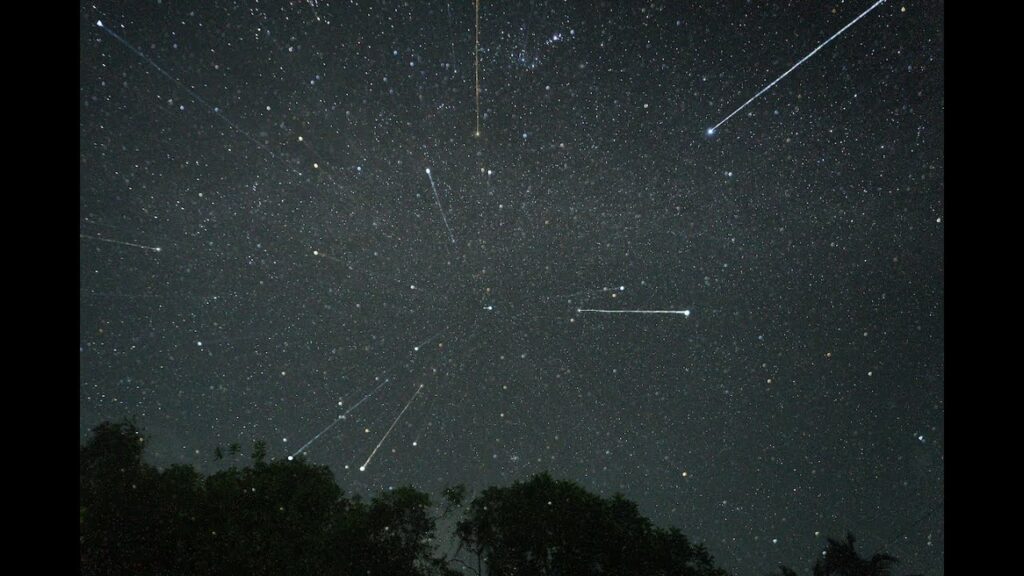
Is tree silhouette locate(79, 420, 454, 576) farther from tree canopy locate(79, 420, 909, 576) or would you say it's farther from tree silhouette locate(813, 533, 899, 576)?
tree silhouette locate(813, 533, 899, 576)

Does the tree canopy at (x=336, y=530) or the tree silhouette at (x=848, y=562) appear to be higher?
the tree canopy at (x=336, y=530)

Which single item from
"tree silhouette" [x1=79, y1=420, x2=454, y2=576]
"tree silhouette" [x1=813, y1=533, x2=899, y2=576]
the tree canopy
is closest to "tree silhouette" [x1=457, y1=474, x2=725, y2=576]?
the tree canopy

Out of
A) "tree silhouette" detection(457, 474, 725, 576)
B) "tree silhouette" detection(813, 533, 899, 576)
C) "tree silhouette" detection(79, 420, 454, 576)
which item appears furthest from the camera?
"tree silhouette" detection(813, 533, 899, 576)

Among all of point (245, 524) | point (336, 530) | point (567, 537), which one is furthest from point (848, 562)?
point (245, 524)

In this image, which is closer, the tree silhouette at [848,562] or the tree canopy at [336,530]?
the tree canopy at [336,530]

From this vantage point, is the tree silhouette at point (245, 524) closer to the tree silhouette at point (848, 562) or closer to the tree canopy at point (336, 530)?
the tree canopy at point (336, 530)

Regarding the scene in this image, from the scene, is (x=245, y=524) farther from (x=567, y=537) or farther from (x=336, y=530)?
(x=567, y=537)

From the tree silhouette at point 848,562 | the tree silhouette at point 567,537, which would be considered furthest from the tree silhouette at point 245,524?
the tree silhouette at point 848,562

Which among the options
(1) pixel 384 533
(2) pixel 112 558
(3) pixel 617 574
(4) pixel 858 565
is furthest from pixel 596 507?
(2) pixel 112 558

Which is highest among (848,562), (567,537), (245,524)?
(245,524)

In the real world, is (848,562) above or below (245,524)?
below
